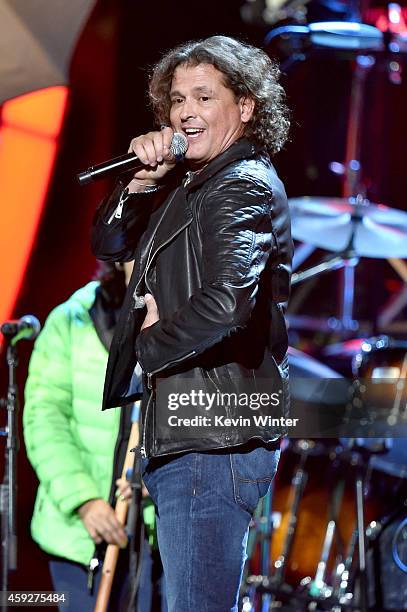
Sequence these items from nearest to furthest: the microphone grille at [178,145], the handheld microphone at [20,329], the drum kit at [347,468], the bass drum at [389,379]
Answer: the microphone grille at [178,145] < the handheld microphone at [20,329] < the drum kit at [347,468] < the bass drum at [389,379]

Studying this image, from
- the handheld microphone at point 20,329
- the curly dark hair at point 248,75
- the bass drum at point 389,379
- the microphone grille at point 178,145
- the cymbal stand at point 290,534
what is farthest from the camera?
the cymbal stand at point 290,534

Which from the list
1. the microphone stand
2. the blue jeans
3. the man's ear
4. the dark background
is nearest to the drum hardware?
the dark background

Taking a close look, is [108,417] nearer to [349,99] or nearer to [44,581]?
[44,581]

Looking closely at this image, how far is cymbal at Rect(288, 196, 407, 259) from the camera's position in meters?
3.98

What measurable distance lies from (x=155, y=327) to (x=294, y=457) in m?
3.39

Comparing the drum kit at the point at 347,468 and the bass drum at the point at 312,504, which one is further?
the bass drum at the point at 312,504

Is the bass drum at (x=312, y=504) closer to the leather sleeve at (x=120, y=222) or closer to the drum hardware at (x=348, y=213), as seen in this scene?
the drum hardware at (x=348, y=213)

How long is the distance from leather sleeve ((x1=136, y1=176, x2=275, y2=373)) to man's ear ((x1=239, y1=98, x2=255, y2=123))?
303 millimetres

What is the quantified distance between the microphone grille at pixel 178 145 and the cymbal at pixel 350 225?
190 centimetres

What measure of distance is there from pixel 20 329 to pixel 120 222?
95 centimetres

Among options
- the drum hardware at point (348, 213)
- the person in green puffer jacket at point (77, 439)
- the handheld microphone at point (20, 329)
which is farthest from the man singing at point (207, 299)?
the drum hardware at point (348, 213)

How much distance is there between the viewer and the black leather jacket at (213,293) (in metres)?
1.89

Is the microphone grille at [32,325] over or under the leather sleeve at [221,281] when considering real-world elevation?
over

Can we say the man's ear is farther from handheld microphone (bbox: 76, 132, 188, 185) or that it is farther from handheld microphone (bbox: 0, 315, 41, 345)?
handheld microphone (bbox: 0, 315, 41, 345)
